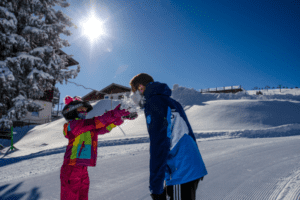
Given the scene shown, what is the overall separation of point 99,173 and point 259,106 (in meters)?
16.6

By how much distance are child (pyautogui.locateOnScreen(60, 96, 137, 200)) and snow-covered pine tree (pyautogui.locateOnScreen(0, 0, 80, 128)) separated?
26.8 feet

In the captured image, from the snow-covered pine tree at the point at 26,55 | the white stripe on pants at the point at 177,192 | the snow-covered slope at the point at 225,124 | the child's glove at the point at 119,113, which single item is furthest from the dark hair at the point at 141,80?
the snow-covered pine tree at the point at 26,55

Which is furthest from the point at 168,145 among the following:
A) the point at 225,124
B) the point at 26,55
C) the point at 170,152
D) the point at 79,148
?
the point at 225,124

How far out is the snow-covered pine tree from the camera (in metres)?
8.62

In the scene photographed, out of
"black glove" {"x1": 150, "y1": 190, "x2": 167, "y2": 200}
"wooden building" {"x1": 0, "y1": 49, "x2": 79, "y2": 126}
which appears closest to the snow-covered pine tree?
"wooden building" {"x1": 0, "y1": 49, "x2": 79, "y2": 126}

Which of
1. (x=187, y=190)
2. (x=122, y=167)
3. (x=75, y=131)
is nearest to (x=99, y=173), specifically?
(x=122, y=167)

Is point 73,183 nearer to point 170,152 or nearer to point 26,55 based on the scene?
point 170,152

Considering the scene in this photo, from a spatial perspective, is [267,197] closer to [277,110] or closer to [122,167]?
[122,167]

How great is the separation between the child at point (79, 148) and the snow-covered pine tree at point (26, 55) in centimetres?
816

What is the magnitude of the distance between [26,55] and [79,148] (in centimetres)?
953

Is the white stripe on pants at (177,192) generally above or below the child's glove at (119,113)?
below

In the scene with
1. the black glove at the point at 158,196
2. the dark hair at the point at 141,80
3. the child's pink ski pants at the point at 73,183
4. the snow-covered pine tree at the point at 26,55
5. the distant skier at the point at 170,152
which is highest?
the snow-covered pine tree at the point at 26,55

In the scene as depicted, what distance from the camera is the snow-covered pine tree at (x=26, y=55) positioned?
8.62 metres

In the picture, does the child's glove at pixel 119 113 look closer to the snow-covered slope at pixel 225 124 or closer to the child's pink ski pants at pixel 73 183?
the child's pink ski pants at pixel 73 183
